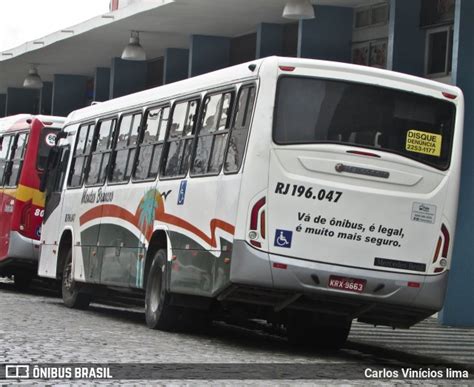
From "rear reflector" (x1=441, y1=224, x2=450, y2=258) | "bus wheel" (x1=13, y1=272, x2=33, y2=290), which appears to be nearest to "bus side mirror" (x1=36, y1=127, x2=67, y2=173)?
"bus wheel" (x1=13, y1=272, x2=33, y2=290)

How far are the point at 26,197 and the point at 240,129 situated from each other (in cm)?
1208

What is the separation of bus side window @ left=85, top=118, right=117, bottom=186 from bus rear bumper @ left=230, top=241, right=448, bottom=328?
602cm

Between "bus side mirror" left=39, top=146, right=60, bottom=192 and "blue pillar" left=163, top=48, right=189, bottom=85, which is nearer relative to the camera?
"bus side mirror" left=39, top=146, right=60, bottom=192

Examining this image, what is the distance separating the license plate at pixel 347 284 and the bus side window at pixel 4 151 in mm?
14245

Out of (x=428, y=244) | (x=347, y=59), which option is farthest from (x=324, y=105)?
(x=347, y=59)

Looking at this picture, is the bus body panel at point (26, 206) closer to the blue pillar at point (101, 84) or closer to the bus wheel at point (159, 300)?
the bus wheel at point (159, 300)

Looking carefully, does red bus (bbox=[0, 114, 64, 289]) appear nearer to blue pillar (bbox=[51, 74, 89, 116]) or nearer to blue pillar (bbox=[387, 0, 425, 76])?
blue pillar (bbox=[387, 0, 425, 76])

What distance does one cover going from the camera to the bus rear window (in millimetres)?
15430

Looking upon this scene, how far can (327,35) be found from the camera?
1168 inches

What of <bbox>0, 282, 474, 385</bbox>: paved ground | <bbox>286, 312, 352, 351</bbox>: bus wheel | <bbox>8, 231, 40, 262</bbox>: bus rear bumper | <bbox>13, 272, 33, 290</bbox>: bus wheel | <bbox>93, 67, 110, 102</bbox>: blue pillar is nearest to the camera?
<bbox>0, 282, 474, 385</bbox>: paved ground

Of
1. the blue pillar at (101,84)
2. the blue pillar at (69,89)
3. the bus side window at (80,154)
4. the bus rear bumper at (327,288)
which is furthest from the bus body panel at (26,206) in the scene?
the blue pillar at (69,89)

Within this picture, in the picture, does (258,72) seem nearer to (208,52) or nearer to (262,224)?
(262,224)

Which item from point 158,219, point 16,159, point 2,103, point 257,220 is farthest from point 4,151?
point 2,103

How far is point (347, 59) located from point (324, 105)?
14161 mm
